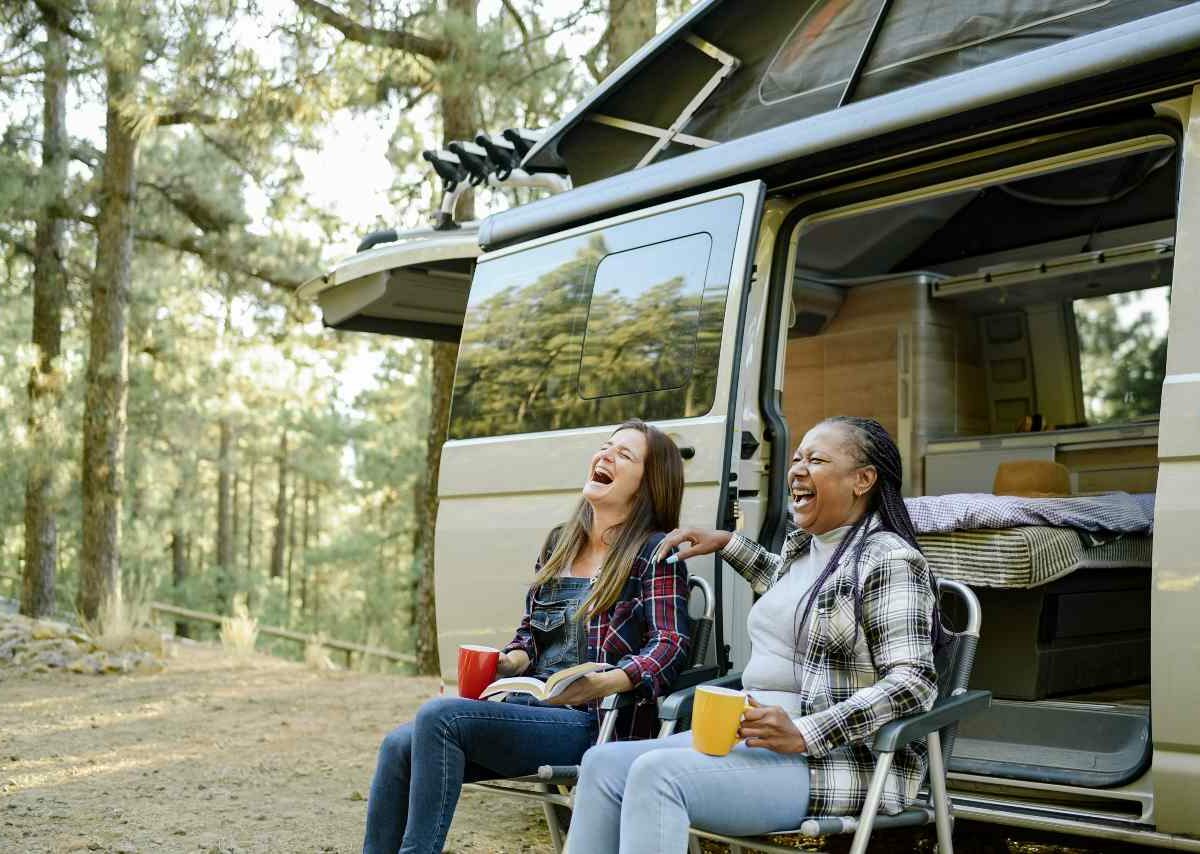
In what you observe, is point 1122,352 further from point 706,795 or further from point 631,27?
point 631,27

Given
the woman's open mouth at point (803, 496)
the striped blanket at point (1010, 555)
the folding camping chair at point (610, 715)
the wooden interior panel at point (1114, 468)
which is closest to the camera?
the woman's open mouth at point (803, 496)

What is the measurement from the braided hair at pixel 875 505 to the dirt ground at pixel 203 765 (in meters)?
2.19

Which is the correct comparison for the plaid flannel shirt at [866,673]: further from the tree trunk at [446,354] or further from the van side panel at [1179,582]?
the tree trunk at [446,354]

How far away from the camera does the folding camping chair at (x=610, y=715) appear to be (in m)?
3.39

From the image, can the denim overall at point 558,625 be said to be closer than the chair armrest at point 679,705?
No

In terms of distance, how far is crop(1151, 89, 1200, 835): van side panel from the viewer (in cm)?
301

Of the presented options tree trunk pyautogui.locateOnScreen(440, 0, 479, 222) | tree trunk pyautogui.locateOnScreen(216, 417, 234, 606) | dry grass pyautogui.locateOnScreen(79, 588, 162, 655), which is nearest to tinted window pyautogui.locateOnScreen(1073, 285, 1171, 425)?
tree trunk pyautogui.locateOnScreen(440, 0, 479, 222)

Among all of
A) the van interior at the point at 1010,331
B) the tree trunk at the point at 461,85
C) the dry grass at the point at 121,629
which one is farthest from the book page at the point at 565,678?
the dry grass at the point at 121,629

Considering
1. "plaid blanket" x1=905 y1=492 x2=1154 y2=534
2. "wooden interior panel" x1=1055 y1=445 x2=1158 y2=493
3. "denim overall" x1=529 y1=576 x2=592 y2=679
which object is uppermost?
"wooden interior panel" x1=1055 y1=445 x2=1158 y2=493

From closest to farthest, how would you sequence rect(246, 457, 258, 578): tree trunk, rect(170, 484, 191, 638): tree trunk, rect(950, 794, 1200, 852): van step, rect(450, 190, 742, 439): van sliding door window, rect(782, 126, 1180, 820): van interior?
rect(950, 794, 1200, 852): van step
rect(450, 190, 742, 439): van sliding door window
rect(782, 126, 1180, 820): van interior
rect(170, 484, 191, 638): tree trunk
rect(246, 457, 258, 578): tree trunk

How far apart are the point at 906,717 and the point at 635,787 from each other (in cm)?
59

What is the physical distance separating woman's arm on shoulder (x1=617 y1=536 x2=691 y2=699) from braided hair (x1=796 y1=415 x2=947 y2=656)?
1.55ft

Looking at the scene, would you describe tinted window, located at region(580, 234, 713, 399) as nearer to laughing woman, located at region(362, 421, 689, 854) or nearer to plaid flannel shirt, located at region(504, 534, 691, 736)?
laughing woman, located at region(362, 421, 689, 854)

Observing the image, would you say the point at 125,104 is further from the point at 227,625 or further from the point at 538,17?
the point at 227,625
